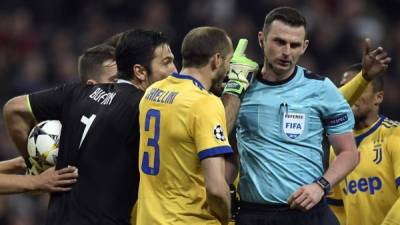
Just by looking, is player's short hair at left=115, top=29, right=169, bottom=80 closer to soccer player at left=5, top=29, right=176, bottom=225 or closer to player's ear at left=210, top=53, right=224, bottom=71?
soccer player at left=5, top=29, right=176, bottom=225

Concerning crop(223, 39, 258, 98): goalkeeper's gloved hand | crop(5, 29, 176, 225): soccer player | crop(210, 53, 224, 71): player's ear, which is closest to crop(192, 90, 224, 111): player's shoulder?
crop(210, 53, 224, 71): player's ear

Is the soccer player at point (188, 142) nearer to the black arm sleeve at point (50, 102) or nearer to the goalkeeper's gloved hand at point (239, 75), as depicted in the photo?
the goalkeeper's gloved hand at point (239, 75)

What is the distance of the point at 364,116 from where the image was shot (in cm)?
816

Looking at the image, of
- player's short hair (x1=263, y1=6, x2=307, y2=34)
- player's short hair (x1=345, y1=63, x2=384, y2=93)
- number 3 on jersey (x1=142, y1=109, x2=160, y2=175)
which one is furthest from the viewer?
player's short hair (x1=345, y1=63, x2=384, y2=93)

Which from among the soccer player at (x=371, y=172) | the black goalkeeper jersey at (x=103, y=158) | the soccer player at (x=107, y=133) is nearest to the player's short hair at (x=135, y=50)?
the soccer player at (x=107, y=133)

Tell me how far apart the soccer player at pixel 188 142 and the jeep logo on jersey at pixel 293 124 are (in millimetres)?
558

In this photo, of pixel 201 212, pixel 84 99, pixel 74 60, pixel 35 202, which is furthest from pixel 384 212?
pixel 74 60

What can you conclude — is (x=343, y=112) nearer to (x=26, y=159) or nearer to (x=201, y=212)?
(x=201, y=212)

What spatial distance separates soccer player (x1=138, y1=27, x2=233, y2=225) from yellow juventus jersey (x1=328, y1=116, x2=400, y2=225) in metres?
1.77

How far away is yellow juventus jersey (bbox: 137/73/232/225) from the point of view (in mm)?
6242

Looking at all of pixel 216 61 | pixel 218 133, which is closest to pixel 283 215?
pixel 218 133

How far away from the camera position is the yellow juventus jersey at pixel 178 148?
624 cm

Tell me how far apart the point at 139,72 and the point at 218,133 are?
923 millimetres

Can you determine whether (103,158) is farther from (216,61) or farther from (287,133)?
(287,133)
